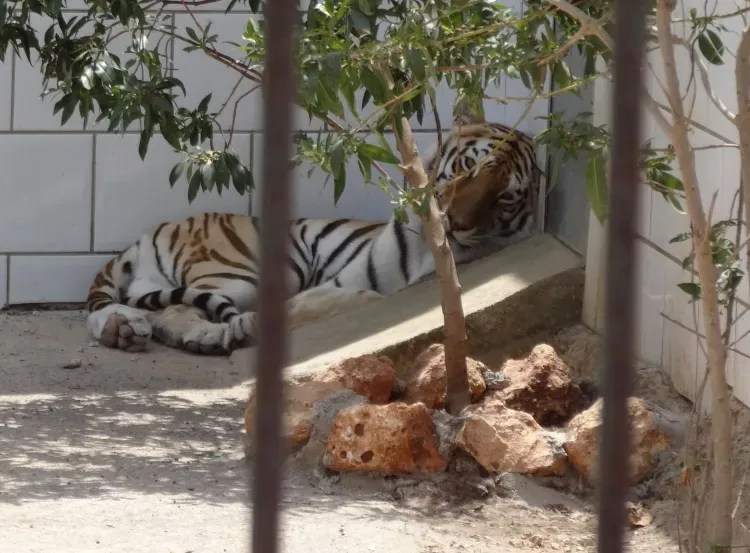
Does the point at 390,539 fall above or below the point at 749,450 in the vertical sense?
below

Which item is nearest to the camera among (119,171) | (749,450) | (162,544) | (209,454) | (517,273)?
(162,544)

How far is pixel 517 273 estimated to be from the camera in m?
3.90

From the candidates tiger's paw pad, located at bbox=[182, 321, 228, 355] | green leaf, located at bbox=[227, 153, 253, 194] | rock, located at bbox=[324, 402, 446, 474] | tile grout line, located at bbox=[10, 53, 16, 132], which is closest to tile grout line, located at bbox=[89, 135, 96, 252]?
tile grout line, located at bbox=[10, 53, 16, 132]

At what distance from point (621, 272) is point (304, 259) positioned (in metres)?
3.97

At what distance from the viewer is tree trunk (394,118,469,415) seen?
2.94 meters

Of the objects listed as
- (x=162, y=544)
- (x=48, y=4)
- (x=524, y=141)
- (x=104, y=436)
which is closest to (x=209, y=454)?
(x=104, y=436)

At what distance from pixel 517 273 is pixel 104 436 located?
5.08 ft

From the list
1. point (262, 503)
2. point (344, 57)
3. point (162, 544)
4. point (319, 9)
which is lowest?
point (162, 544)

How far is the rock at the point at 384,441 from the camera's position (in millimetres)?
2707

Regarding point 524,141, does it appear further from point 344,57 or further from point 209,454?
point 344,57

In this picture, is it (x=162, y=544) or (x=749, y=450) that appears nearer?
(x=162, y=544)

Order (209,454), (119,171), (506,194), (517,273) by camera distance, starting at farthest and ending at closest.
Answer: (119,171)
(506,194)
(517,273)
(209,454)

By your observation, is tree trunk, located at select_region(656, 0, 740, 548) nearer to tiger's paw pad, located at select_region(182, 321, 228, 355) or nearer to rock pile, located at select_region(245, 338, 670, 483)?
rock pile, located at select_region(245, 338, 670, 483)

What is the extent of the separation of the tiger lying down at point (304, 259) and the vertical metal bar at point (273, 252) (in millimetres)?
2907
